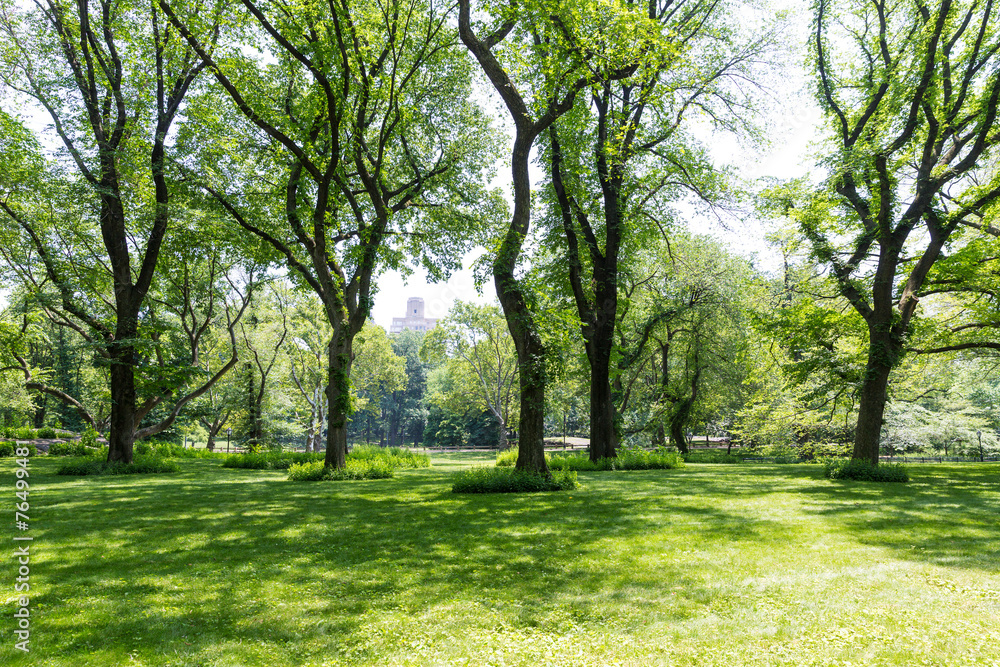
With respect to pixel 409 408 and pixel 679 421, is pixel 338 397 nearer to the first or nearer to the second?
pixel 679 421

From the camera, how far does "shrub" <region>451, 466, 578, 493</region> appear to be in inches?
431

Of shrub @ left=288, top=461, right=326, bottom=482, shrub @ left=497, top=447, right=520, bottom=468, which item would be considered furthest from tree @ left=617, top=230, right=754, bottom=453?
shrub @ left=288, top=461, right=326, bottom=482

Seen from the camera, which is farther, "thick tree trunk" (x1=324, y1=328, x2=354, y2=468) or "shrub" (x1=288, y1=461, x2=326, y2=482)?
"thick tree trunk" (x1=324, y1=328, x2=354, y2=468)

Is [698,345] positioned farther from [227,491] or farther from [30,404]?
[30,404]

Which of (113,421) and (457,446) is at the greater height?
(113,421)


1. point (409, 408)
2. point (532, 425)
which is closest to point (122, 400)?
point (532, 425)

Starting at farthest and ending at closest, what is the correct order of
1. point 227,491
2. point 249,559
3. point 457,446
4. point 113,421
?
1. point 457,446
2. point 113,421
3. point 227,491
4. point 249,559

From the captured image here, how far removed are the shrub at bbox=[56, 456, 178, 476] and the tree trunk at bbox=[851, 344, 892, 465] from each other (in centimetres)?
2062

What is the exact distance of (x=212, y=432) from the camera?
33062 millimetres

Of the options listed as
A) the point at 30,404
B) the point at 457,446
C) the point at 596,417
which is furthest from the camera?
the point at 457,446

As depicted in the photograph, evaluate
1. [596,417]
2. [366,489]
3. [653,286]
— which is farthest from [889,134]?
[366,489]

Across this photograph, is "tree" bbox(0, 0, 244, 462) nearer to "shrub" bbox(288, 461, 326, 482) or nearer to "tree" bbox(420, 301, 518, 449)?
"shrub" bbox(288, 461, 326, 482)

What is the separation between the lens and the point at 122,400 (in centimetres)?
1537

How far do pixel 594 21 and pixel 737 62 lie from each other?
8.90 metres
